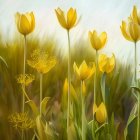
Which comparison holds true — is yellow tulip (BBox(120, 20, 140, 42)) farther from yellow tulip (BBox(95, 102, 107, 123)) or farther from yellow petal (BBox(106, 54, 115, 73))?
yellow tulip (BBox(95, 102, 107, 123))

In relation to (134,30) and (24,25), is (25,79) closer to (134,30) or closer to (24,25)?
(24,25)

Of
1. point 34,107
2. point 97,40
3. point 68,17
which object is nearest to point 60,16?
point 68,17

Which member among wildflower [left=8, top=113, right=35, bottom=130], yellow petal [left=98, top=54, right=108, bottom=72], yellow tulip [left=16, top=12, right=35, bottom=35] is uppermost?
yellow tulip [left=16, top=12, right=35, bottom=35]

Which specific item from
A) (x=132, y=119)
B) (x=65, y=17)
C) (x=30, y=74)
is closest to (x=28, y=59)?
(x=30, y=74)

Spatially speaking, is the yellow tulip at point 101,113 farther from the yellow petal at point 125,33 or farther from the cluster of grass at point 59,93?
the yellow petal at point 125,33

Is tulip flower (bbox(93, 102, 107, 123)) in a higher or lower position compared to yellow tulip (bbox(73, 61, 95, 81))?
lower

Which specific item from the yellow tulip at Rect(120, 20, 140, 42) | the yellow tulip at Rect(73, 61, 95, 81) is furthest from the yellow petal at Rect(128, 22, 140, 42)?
the yellow tulip at Rect(73, 61, 95, 81)

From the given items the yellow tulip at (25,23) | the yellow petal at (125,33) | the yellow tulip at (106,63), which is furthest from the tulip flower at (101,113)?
the yellow tulip at (25,23)
